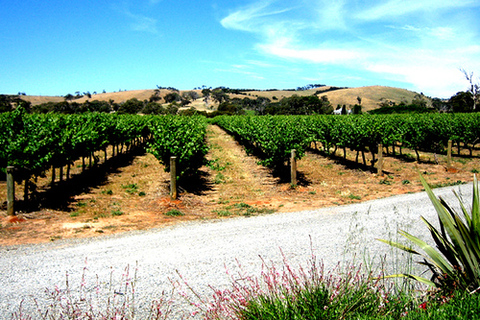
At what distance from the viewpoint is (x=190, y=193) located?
36.7ft

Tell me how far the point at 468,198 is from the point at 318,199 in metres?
4.05

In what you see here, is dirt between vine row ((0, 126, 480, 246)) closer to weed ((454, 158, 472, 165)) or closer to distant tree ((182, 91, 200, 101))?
weed ((454, 158, 472, 165))

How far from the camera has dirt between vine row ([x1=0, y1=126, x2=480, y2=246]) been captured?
25.3ft

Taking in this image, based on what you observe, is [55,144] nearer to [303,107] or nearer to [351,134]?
[351,134]

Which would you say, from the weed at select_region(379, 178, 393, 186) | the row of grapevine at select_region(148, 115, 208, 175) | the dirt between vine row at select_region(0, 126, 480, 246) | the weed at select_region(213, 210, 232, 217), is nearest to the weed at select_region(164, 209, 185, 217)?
the dirt between vine row at select_region(0, 126, 480, 246)

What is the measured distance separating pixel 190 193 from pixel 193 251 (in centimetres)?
571

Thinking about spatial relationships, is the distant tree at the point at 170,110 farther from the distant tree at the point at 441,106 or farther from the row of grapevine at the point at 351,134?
the distant tree at the point at 441,106

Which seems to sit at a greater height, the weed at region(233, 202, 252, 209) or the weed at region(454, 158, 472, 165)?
the weed at region(454, 158, 472, 165)

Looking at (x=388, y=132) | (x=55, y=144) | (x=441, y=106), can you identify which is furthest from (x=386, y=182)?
(x=441, y=106)

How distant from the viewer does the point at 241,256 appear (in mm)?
5246

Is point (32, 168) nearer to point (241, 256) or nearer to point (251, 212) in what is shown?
point (251, 212)

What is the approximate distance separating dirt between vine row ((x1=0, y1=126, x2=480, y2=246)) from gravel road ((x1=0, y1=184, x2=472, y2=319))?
962 millimetres

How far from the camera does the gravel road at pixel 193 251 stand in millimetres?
4398

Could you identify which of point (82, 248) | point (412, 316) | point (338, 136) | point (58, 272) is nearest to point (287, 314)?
point (412, 316)
